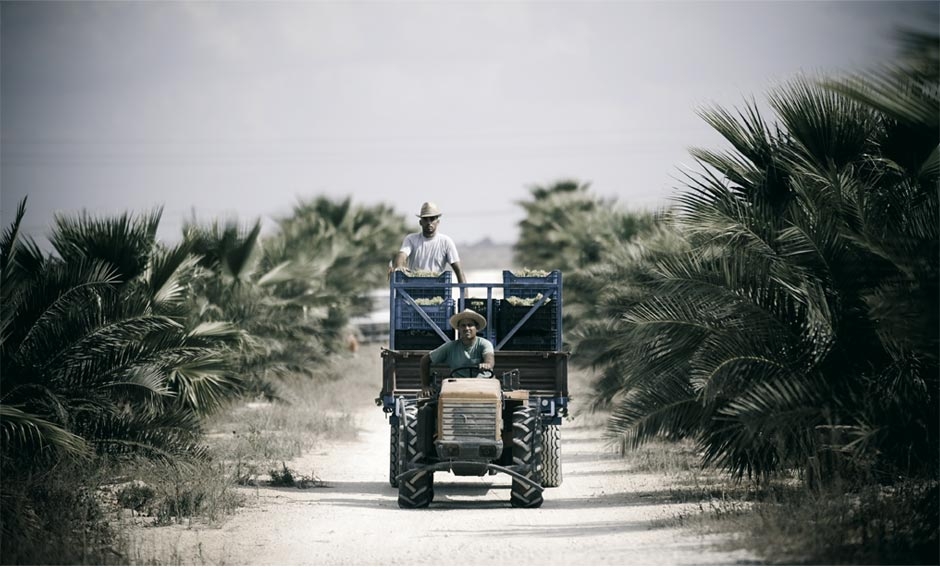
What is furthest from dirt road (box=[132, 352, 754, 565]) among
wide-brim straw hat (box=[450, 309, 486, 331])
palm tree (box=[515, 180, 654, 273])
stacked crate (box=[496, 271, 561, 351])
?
palm tree (box=[515, 180, 654, 273])

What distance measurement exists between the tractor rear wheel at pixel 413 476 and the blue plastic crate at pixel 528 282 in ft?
7.58

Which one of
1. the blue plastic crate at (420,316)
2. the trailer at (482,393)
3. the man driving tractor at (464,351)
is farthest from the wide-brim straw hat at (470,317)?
the blue plastic crate at (420,316)

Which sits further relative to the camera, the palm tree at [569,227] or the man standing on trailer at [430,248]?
the palm tree at [569,227]

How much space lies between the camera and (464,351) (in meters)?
13.6

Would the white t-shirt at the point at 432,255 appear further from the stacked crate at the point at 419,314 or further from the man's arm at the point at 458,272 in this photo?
the stacked crate at the point at 419,314

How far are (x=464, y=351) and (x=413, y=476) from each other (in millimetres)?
1481

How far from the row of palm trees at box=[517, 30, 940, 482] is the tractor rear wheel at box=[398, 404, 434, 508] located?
6.61ft

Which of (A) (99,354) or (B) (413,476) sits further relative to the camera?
(A) (99,354)

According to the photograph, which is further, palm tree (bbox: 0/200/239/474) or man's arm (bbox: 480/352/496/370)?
man's arm (bbox: 480/352/496/370)

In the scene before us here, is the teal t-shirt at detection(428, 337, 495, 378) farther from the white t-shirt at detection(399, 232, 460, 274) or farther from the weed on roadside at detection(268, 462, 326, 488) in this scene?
the weed on roadside at detection(268, 462, 326, 488)

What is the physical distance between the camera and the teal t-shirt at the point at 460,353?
13562mm

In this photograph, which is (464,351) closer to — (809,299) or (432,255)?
(432,255)

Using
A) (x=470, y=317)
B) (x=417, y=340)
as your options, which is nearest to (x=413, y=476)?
(x=470, y=317)

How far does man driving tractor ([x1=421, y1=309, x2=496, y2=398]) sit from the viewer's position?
13.5 metres
